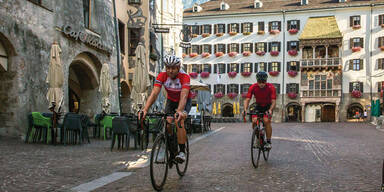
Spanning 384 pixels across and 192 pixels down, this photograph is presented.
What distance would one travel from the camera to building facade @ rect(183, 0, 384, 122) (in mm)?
46594

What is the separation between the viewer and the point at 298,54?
48.6m

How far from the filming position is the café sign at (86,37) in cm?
1516

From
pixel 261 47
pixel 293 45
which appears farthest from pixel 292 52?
pixel 261 47

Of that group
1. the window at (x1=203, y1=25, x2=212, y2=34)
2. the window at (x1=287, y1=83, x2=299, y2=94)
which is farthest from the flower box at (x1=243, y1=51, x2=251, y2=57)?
the window at (x1=287, y1=83, x2=299, y2=94)

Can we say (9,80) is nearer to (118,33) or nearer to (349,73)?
(118,33)

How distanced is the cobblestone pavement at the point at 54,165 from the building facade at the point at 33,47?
88.7 inches

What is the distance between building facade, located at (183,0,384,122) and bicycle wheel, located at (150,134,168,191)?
40.1m

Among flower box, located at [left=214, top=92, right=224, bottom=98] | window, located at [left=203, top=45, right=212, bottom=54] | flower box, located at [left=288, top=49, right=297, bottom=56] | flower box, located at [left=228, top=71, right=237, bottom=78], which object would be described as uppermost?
window, located at [left=203, top=45, right=212, bottom=54]

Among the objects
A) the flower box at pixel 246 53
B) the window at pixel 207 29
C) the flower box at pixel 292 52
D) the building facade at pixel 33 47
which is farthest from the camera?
A: the window at pixel 207 29

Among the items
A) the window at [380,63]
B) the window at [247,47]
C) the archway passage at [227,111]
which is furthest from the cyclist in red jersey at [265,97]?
the archway passage at [227,111]

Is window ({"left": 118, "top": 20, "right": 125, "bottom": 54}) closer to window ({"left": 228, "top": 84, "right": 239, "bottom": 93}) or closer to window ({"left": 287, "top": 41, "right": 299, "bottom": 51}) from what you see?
window ({"left": 228, "top": 84, "right": 239, "bottom": 93})

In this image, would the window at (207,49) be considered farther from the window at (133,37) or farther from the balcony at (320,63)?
the window at (133,37)

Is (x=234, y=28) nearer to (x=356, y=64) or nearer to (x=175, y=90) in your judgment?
(x=356, y=64)

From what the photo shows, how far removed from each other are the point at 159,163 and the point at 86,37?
12466 mm
